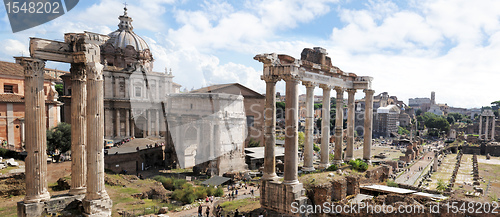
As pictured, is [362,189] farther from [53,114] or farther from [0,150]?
[53,114]

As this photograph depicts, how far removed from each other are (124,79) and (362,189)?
29623 mm

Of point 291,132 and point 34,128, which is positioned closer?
point 34,128

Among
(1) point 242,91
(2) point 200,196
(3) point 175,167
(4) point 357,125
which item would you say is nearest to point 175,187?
(2) point 200,196

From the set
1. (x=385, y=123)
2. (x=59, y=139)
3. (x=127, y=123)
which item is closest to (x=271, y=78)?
(x=59, y=139)

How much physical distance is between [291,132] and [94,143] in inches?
315

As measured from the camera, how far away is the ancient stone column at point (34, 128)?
37.3 ft

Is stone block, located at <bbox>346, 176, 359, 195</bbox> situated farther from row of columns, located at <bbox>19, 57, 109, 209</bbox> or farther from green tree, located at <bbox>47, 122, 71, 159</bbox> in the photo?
green tree, located at <bbox>47, 122, 71, 159</bbox>

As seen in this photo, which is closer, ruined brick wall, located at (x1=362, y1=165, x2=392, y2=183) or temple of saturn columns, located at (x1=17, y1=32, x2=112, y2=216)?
temple of saturn columns, located at (x1=17, y1=32, x2=112, y2=216)

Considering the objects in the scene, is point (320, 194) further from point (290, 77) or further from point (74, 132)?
point (74, 132)

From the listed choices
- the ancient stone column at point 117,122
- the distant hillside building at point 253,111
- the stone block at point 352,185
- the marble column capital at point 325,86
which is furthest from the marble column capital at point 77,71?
the distant hillside building at point 253,111

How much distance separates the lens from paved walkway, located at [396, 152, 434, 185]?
33.8 metres

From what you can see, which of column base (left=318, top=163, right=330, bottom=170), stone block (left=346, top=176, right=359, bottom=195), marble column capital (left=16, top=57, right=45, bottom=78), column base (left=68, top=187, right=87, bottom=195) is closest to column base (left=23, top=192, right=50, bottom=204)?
column base (left=68, top=187, right=87, bottom=195)

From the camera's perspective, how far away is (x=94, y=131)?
11695 mm

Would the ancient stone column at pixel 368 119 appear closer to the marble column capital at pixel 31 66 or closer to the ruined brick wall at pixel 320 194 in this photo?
the ruined brick wall at pixel 320 194
